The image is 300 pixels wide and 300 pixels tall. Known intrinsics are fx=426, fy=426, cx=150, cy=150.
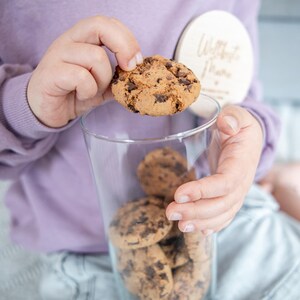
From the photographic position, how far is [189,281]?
0.48 m

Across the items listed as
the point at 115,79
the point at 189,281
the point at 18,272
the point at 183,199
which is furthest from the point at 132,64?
the point at 18,272

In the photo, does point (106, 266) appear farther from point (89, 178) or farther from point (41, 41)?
point (41, 41)

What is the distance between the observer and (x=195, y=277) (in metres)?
Answer: 0.48

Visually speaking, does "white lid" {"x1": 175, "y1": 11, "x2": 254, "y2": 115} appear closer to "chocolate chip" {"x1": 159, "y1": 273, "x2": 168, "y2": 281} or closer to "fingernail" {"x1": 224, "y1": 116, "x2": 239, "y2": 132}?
"fingernail" {"x1": 224, "y1": 116, "x2": 239, "y2": 132}

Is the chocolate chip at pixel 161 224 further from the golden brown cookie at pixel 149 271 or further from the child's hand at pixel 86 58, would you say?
the child's hand at pixel 86 58

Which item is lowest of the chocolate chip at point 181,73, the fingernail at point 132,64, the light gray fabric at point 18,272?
the light gray fabric at point 18,272

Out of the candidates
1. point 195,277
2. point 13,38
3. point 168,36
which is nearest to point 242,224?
point 195,277

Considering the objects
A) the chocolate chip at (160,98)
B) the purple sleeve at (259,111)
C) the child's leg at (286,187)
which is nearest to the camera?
the chocolate chip at (160,98)

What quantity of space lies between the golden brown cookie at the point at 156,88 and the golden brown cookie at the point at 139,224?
0.42 feet

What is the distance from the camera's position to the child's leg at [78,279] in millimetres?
550

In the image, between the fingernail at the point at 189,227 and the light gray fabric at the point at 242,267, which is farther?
the light gray fabric at the point at 242,267

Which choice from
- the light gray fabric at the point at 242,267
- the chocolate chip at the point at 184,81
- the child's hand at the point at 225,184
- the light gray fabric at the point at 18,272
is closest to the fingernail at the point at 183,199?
the child's hand at the point at 225,184

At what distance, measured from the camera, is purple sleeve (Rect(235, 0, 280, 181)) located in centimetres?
59

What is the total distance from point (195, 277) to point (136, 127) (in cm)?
20
